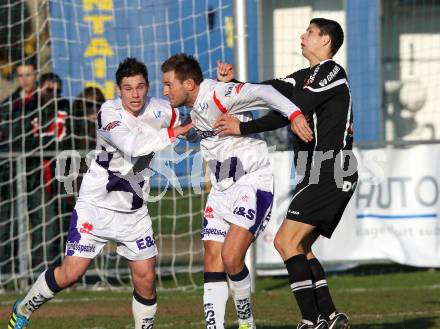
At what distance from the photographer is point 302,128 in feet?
24.5

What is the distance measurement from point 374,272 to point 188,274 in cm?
246

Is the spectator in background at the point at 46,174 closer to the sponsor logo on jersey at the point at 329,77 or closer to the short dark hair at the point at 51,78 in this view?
the short dark hair at the point at 51,78

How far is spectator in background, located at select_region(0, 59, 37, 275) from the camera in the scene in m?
12.8

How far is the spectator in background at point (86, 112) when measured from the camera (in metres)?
12.8

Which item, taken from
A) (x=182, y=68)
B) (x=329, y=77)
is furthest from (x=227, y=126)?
(x=329, y=77)

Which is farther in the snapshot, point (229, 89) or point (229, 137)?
point (229, 137)

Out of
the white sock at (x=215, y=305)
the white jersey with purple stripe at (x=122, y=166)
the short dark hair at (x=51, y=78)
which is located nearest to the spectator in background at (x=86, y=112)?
the short dark hair at (x=51, y=78)

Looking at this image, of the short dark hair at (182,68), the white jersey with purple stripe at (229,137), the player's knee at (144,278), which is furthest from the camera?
the player's knee at (144,278)

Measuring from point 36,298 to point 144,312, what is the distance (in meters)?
0.83

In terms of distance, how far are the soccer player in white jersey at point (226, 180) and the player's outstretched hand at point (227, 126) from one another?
168 millimetres

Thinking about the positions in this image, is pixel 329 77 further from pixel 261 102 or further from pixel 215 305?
pixel 215 305

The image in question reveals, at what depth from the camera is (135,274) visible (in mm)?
8297

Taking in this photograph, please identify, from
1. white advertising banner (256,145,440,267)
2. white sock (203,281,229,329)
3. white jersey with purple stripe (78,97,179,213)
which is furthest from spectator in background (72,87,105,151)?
white sock (203,281,229,329)

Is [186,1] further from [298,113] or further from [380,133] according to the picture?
[298,113]
